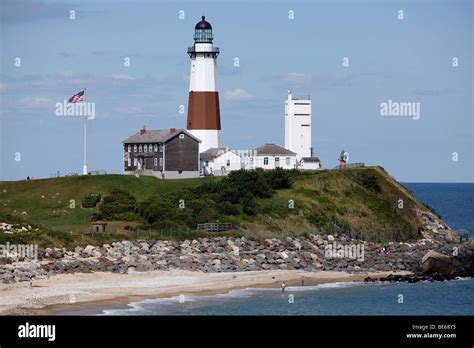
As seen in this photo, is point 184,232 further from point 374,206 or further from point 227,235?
point 374,206

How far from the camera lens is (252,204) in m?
74.4

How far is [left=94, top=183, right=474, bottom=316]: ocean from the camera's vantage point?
152 ft

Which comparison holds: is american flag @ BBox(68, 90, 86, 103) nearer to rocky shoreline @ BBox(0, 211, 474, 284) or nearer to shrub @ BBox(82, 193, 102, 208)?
shrub @ BBox(82, 193, 102, 208)

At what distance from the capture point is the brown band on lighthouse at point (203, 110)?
9156cm

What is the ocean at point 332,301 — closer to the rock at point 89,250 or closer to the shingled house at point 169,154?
the rock at point 89,250

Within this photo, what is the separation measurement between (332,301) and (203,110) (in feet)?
140

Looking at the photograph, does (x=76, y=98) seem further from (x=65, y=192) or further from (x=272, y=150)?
(x=272, y=150)

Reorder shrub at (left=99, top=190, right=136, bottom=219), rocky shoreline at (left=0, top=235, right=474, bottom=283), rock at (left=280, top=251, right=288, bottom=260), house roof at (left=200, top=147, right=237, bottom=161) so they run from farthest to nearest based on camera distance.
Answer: house roof at (left=200, top=147, right=237, bottom=161), shrub at (left=99, top=190, right=136, bottom=219), rock at (left=280, top=251, right=288, bottom=260), rocky shoreline at (left=0, top=235, right=474, bottom=283)

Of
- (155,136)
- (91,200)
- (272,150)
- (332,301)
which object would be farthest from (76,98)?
(332,301)

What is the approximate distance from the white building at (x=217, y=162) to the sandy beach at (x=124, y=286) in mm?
32349

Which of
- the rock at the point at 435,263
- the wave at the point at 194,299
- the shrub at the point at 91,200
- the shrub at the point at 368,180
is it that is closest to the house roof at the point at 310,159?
the shrub at the point at 368,180

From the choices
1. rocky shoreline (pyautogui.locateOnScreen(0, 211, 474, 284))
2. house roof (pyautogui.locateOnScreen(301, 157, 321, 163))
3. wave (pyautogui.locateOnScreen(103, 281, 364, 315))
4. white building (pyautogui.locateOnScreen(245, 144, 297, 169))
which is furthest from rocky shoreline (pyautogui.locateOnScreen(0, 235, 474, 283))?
house roof (pyautogui.locateOnScreen(301, 157, 321, 163))

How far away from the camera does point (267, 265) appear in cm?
6056
